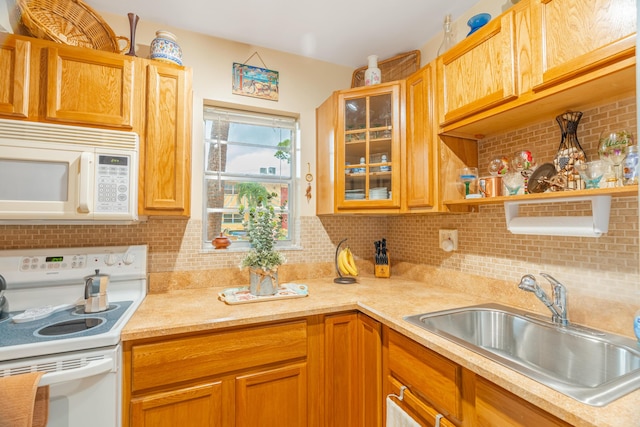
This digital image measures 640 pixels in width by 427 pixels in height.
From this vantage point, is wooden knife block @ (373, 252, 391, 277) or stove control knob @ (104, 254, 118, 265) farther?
wooden knife block @ (373, 252, 391, 277)

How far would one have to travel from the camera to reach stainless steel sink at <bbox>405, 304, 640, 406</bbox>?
0.80 m

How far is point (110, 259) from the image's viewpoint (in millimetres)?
1578

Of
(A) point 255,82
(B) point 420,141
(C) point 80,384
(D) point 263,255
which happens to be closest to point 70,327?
(C) point 80,384

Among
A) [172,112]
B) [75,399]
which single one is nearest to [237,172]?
[172,112]

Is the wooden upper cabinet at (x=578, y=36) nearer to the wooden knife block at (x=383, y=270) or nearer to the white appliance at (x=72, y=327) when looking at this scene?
the wooden knife block at (x=383, y=270)

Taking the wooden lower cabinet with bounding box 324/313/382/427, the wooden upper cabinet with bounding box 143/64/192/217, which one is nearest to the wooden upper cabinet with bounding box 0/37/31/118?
the wooden upper cabinet with bounding box 143/64/192/217

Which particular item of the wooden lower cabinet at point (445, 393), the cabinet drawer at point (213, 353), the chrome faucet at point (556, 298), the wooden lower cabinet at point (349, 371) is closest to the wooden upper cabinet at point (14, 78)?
the cabinet drawer at point (213, 353)

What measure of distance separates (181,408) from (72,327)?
552 mm

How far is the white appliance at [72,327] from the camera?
1043 mm

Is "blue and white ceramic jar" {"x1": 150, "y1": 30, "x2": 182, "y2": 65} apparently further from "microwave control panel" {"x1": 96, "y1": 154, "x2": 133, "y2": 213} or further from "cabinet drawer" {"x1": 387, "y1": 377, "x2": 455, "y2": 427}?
"cabinet drawer" {"x1": 387, "y1": 377, "x2": 455, "y2": 427}

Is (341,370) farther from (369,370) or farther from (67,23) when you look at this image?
(67,23)

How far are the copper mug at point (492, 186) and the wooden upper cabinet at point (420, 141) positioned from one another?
9.7 inches

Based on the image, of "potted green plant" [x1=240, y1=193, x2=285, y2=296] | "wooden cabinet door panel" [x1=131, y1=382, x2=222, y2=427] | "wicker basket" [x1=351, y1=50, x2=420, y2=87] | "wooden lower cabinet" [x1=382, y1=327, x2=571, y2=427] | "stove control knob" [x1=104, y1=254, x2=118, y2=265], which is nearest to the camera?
"wooden lower cabinet" [x1=382, y1=327, x2=571, y2=427]

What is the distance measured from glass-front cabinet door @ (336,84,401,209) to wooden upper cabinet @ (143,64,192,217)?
0.92 metres
